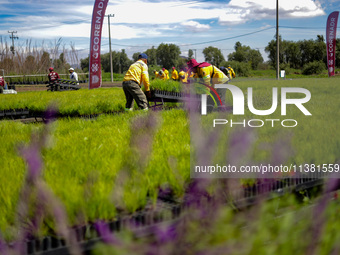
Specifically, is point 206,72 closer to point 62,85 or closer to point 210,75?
point 210,75

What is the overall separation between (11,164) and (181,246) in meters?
2.80

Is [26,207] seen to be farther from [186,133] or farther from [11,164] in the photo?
[186,133]

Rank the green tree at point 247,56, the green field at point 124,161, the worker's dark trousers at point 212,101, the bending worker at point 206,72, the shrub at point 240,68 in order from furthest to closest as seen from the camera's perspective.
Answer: the green tree at point 247,56, the shrub at point 240,68, the worker's dark trousers at point 212,101, the bending worker at point 206,72, the green field at point 124,161

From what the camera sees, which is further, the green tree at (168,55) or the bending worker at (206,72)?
the green tree at (168,55)

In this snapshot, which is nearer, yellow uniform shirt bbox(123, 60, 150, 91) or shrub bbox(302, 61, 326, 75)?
yellow uniform shirt bbox(123, 60, 150, 91)

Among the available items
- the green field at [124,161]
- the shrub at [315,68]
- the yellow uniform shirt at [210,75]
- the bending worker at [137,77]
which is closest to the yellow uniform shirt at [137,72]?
the bending worker at [137,77]

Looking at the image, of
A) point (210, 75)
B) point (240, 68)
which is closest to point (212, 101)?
point (210, 75)

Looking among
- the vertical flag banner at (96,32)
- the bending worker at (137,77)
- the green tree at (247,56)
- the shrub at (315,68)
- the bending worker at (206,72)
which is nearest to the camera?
the bending worker at (206,72)

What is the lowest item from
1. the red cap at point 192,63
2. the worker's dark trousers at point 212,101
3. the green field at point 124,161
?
the green field at point 124,161

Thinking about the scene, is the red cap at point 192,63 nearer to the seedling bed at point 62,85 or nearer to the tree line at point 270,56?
the seedling bed at point 62,85

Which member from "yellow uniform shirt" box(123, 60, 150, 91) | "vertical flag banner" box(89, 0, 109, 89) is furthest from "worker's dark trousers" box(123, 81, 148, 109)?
"vertical flag banner" box(89, 0, 109, 89)

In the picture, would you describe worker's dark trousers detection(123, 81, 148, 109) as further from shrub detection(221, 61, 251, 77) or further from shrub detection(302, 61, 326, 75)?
shrub detection(221, 61, 251, 77)

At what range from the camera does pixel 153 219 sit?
8.05 ft

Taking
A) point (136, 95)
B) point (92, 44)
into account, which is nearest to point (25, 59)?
point (92, 44)
